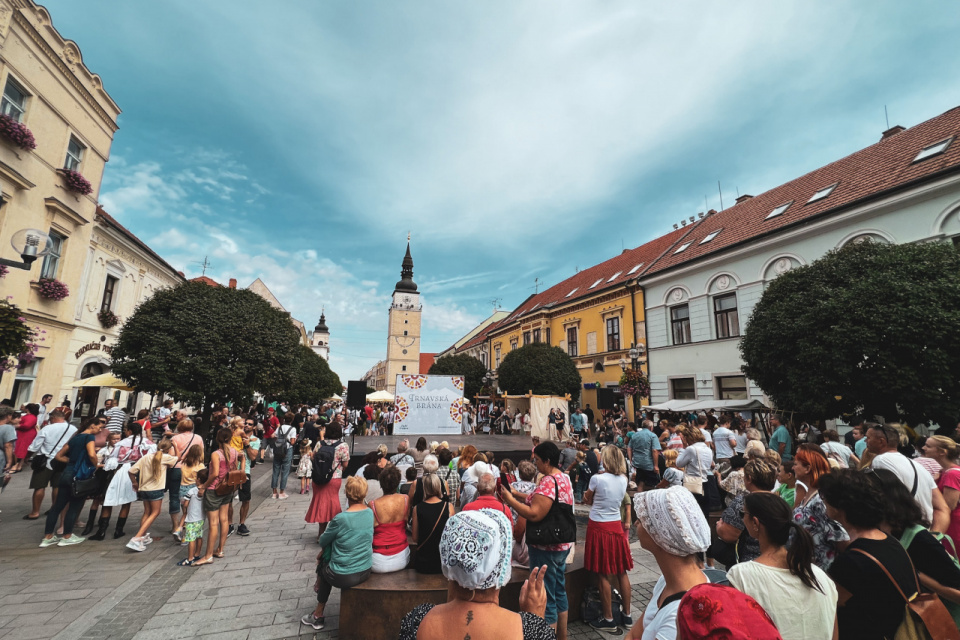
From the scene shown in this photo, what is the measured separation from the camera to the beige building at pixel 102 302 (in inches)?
638

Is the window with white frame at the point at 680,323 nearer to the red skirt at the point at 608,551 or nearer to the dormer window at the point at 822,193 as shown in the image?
the dormer window at the point at 822,193

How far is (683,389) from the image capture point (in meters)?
20.7

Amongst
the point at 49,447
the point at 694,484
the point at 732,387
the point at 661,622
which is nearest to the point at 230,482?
the point at 49,447

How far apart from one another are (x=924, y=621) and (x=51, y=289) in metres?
20.4

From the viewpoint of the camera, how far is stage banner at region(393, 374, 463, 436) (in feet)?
63.0

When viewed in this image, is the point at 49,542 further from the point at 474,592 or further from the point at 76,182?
the point at 76,182

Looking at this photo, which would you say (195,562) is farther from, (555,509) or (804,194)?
(804,194)

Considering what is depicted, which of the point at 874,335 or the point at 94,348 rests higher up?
the point at 94,348

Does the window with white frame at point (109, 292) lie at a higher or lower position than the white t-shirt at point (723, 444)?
higher

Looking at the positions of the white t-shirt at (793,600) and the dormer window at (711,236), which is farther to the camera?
the dormer window at (711,236)

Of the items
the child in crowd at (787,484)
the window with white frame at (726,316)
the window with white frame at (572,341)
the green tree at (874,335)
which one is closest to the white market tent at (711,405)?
the window with white frame at (726,316)

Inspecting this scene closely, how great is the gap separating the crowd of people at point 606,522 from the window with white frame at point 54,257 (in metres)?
8.21

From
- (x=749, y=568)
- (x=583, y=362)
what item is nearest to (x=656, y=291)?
(x=583, y=362)

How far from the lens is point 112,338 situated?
18594 millimetres
